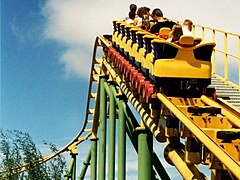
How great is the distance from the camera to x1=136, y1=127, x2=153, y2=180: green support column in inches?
240

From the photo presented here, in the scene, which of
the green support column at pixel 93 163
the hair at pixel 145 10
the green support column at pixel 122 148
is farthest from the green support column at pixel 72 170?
the hair at pixel 145 10

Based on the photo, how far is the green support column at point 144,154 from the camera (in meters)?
6.09

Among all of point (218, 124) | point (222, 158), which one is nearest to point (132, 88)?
point (218, 124)

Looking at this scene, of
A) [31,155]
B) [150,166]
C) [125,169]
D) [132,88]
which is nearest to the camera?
[150,166]

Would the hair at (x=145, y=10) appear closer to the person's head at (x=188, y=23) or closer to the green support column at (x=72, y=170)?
the person's head at (x=188, y=23)

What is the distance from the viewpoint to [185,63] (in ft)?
16.0

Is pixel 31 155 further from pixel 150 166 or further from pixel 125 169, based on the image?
pixel 150 166

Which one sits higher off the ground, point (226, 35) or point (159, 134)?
point (226, 35)

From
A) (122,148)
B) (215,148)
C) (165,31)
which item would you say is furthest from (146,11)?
(215,148)

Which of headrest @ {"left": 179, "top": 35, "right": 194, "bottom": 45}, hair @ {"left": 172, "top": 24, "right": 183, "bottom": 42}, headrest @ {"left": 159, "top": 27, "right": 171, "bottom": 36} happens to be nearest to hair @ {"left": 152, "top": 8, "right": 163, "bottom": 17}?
headrest @ {"left": 159, "top": 27, "right": 171, "bottom": 36}

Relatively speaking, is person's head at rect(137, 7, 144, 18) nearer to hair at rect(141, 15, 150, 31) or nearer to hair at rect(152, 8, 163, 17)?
hair at rect(152, 8, 163, 17)

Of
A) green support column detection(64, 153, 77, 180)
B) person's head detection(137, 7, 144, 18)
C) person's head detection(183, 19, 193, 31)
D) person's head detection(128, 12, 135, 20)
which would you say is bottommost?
green support column detection(64, 153, 77, 180)

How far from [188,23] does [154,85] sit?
2.24ft

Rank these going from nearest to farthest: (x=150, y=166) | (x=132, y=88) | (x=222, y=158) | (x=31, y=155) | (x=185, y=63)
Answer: (x=222, y=158) → (x=185, y=63) → (x=150, y=166) → (x=132, y=88) → (x=31, y=155)
